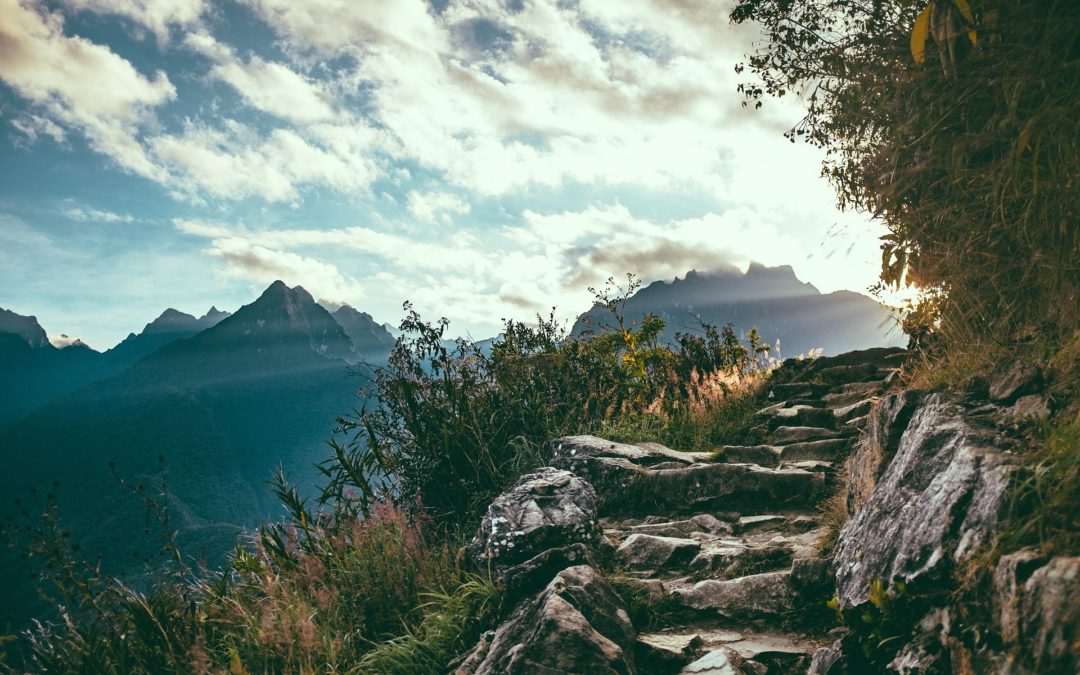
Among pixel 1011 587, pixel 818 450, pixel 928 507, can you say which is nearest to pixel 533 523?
pixel 928 507

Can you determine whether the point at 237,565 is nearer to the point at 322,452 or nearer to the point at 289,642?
the point at 289,642

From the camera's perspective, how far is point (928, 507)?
2906 mm

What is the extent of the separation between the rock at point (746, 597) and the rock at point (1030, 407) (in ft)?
5.82

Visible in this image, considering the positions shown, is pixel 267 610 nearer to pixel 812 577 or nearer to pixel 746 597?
pixel 746 597

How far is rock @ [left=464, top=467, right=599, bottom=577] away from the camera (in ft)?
14.8

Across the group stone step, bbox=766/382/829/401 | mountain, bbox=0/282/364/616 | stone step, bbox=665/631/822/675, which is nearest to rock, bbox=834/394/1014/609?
stone step, bbox=665/631/822/675

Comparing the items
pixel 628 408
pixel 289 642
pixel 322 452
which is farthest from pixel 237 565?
pixel 322 452

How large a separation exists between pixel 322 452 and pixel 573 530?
202 m

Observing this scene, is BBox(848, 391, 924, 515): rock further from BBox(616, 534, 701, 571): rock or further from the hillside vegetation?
BBox(616, 534, 701, 571): rock

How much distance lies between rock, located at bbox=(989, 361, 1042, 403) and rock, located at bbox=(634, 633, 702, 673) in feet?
7.18

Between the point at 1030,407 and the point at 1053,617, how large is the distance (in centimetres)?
129

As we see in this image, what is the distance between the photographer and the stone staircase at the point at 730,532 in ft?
12.3

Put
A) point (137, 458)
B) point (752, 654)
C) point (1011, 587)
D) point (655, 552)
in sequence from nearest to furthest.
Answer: point (1011, 587) → point (752, 654) → point (655, 552) → point (137, 458)

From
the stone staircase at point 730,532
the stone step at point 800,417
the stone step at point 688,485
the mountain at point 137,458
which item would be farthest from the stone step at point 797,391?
the mountain at point 137,458
